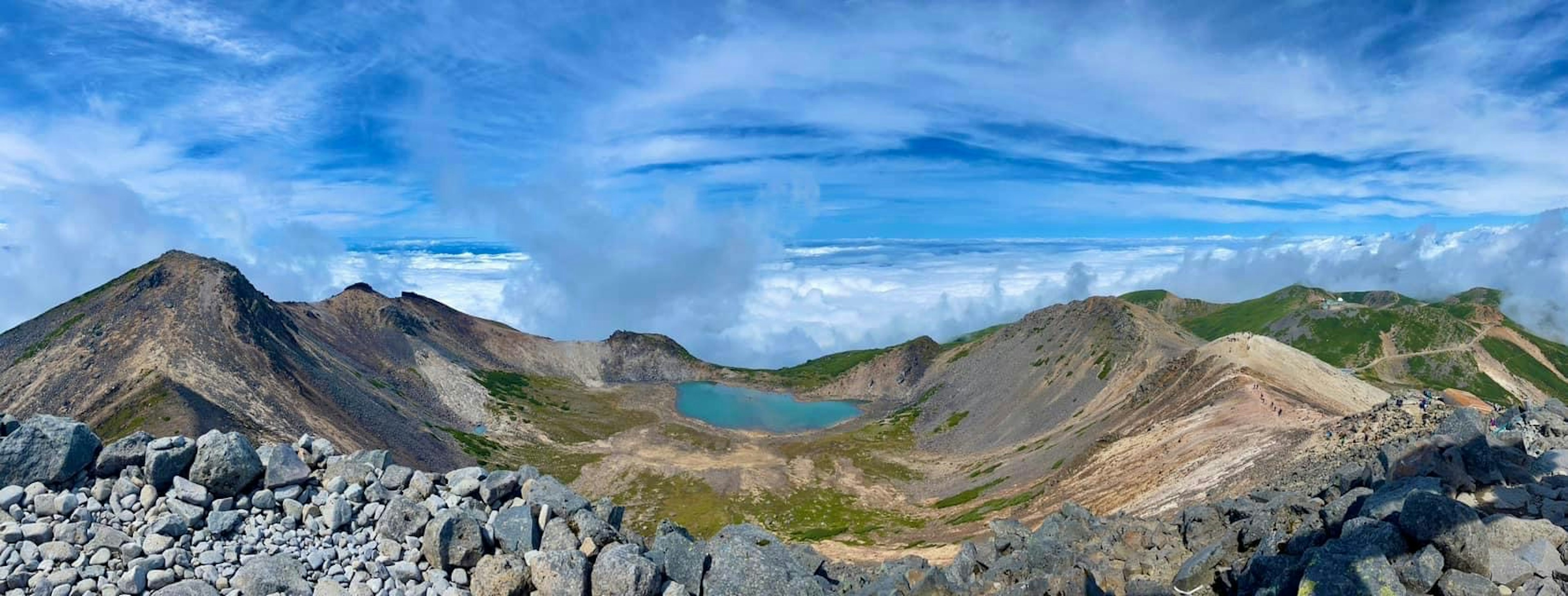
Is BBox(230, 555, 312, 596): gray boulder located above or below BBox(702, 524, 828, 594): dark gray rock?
above

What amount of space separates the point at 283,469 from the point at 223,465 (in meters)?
1.17

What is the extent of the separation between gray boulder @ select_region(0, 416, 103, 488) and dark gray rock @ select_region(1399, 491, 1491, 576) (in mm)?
27753

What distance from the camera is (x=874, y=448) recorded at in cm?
15038

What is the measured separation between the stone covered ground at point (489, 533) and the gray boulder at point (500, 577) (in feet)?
0.12

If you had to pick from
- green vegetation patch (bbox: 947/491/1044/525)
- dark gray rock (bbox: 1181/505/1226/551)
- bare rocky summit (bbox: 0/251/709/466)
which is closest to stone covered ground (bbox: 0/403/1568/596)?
dark gray rock (bbox: 1181/505/1226/551)

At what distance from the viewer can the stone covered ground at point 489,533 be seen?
14.1m

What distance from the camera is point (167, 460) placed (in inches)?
637

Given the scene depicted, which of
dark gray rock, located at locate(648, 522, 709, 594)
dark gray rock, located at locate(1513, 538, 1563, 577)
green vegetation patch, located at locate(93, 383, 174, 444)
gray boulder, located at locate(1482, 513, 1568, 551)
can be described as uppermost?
green vegetation patch, located at locate(93, 383, 174, 444)

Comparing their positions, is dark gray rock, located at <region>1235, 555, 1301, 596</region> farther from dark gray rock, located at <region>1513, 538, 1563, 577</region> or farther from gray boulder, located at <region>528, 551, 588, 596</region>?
gray boulder, located at <region>528, 551, 588, 596</region>

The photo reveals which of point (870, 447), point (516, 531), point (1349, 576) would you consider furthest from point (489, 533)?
point (870, 447)

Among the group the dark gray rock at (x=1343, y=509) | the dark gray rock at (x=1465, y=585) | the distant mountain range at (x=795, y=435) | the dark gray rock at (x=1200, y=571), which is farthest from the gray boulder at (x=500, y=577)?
the distant mountain range at (x=795, y=435)

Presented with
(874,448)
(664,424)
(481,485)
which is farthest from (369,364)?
(481,485)

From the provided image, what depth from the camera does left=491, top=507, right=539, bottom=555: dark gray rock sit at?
17141mm

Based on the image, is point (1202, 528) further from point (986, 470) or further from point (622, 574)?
point (986, 470)
